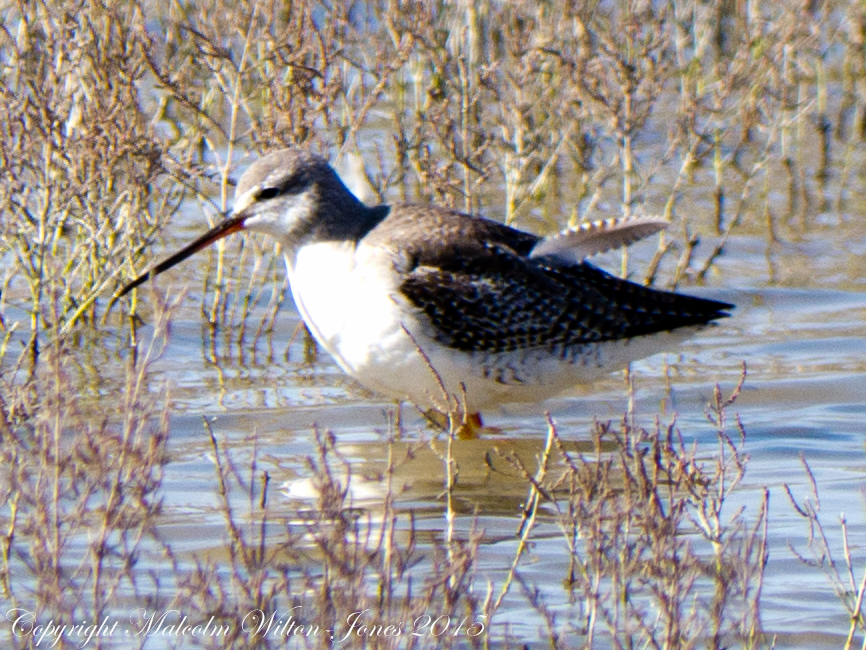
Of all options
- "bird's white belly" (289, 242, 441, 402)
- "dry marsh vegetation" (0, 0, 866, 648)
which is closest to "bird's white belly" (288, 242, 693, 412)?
"bird's white belly" (289, 242, 441, 402)

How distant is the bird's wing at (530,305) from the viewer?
236 inches

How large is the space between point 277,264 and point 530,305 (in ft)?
8.92

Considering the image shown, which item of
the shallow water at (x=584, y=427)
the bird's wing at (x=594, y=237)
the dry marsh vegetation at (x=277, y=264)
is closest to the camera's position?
the dry marsh vegetation at (x=277, y=264)

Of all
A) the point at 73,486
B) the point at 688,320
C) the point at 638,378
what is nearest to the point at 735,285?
the point at 638,378

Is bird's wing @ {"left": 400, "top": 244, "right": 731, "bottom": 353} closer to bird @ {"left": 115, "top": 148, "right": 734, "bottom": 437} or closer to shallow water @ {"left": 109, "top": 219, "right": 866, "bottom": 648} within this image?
bird @ {"left": 115, "top": 148, "right": 734, "bottom": 437}

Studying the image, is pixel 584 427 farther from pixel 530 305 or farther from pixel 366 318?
pixel 366 318

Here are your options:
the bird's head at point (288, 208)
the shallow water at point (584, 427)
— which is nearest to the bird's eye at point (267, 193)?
the bird's head at point (288, 208)

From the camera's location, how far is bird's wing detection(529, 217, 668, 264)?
633 centimetres

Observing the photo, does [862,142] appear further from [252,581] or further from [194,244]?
[252,581]

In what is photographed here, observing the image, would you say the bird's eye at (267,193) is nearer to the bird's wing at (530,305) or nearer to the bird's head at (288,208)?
the bird's head at (288,208)

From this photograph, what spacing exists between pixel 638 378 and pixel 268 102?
226 cm
